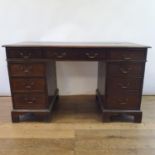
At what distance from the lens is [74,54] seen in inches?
67.5

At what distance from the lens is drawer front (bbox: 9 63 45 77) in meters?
1.72

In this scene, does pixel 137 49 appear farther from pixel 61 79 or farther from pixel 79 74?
pixel 61 79

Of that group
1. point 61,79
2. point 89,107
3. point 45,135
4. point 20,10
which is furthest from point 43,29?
point 45,135

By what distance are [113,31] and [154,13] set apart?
0.53 m

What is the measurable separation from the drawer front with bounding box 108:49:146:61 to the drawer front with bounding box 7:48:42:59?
0.67 m

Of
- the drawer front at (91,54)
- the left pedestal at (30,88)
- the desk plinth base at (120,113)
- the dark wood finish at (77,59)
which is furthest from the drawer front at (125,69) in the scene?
the left pedestal at (30,88)

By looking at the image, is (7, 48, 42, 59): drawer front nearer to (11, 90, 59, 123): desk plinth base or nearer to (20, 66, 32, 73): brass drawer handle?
(20, 66, 32, 73): brass drawer handle

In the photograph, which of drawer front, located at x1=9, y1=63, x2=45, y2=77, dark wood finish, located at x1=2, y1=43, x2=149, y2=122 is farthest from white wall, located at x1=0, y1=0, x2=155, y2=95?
drawer front, located at x1=9, y1=63, x2=45, y2=77

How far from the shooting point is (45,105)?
1.82 m

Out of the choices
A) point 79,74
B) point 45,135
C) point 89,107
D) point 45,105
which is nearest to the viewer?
point 45,135

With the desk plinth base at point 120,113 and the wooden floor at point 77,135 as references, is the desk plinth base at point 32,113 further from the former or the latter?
the desk plinth base at point 120,113

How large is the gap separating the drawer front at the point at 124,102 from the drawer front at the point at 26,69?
71cm

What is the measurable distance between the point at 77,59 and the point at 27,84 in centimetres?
54

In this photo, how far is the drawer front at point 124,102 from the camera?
5.87 ft
